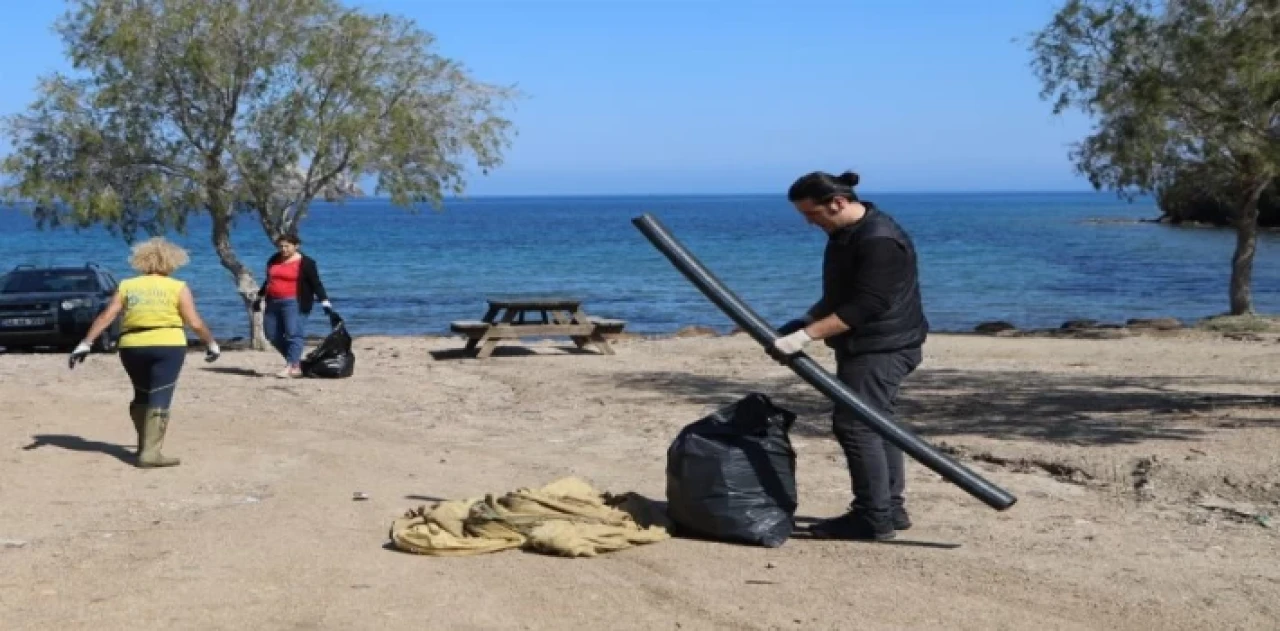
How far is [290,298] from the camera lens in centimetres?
1647

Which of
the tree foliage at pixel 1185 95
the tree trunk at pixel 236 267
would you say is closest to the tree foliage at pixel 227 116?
the tree trunk at pixel 236 267

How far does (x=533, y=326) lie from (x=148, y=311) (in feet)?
32.7

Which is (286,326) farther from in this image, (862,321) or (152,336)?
(862,321)

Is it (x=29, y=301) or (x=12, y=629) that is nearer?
(x=12, y=629)

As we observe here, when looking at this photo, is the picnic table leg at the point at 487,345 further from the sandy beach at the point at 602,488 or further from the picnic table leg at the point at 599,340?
A: the sandy beach at the point at 602,488

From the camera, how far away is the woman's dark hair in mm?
7488

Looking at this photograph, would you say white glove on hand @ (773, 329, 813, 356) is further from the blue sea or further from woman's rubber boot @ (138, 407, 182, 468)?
the blue sea

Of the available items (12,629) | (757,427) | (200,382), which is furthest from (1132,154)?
(12,629)

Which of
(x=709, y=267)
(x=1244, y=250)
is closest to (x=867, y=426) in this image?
(x=1244, y=250)

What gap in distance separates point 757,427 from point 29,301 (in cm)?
1711

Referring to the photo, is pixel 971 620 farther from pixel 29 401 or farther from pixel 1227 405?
pixel 29 401

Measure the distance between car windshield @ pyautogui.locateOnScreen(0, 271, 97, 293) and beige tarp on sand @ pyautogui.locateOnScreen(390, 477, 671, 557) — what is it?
16.8 m

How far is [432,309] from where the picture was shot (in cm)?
4109

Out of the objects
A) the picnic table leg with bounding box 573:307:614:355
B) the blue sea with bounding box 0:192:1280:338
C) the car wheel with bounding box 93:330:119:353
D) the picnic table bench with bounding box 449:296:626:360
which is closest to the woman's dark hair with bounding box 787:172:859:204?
the picnic table bench with bounding box 449:296:626:360
